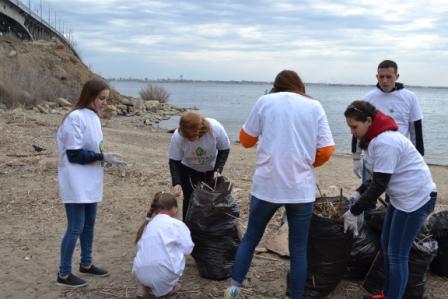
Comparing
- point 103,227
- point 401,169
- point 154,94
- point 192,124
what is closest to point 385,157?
point 401,169

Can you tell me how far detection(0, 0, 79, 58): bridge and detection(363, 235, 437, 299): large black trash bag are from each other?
40.9 meters

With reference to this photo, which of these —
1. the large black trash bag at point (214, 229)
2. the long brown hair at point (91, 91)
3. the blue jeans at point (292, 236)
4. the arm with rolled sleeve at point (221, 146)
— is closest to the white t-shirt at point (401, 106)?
the arm with rolled sleeve at point (221, 146)

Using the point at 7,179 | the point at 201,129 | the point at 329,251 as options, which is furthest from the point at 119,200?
the point at 329,251

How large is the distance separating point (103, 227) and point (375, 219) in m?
3.08

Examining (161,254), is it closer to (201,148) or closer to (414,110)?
(201,148)

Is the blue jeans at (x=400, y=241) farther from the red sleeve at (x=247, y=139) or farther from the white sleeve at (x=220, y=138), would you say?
the white sleeve at (x=220, y=138)

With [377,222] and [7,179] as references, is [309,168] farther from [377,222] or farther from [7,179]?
[7,179]

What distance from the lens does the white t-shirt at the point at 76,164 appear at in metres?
3.91

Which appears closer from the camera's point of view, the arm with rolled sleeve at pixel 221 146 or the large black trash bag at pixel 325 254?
the large black trash bag at pixel 325 254

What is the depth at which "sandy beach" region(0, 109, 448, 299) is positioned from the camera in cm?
416

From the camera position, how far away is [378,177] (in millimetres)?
3375

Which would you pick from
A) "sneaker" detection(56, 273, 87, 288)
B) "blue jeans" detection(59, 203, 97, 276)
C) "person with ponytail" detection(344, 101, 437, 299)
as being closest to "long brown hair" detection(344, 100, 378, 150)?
"person with ponytail" detection(344, 101, 437, 299)

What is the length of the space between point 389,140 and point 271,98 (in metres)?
0.81

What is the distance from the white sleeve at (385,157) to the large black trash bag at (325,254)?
646 mm
